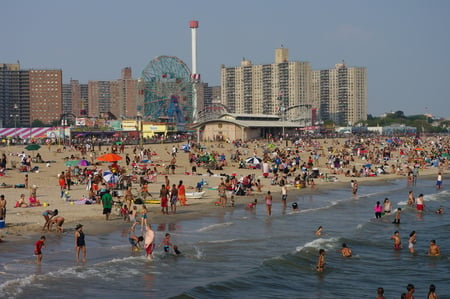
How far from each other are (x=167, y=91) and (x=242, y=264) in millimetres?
82536

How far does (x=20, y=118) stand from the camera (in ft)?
543

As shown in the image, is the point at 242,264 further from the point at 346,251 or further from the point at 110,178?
the point at 110,178

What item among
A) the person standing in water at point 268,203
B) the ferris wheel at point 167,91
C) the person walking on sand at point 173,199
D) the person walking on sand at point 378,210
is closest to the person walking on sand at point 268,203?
the person standing in water at point 268,203

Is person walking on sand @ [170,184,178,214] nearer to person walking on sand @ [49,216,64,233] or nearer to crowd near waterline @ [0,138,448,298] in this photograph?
crowd near waterline @ [0,138,448,298]

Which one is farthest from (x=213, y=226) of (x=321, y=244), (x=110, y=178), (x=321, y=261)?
(x=110, y=178)

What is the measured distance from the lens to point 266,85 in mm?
184750

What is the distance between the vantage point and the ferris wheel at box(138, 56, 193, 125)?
9588 centimetres

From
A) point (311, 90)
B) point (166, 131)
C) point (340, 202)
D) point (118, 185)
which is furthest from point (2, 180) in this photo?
point (311, 90)

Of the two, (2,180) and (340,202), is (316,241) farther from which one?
(2,180)

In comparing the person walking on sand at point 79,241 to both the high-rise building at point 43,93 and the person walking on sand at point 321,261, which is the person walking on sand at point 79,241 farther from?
the high-rise building at point 43,93

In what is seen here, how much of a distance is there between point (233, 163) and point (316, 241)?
87.5 feet

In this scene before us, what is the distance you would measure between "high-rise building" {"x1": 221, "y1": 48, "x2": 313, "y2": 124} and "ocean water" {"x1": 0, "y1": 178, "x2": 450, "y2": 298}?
15099 centimetres

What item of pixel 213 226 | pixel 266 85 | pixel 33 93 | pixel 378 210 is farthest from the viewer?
pixel 266 85

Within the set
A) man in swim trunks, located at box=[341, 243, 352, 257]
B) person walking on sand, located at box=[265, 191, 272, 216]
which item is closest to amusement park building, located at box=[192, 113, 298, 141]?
person walking on sand, located at box=[265, 191, 272, 216]
